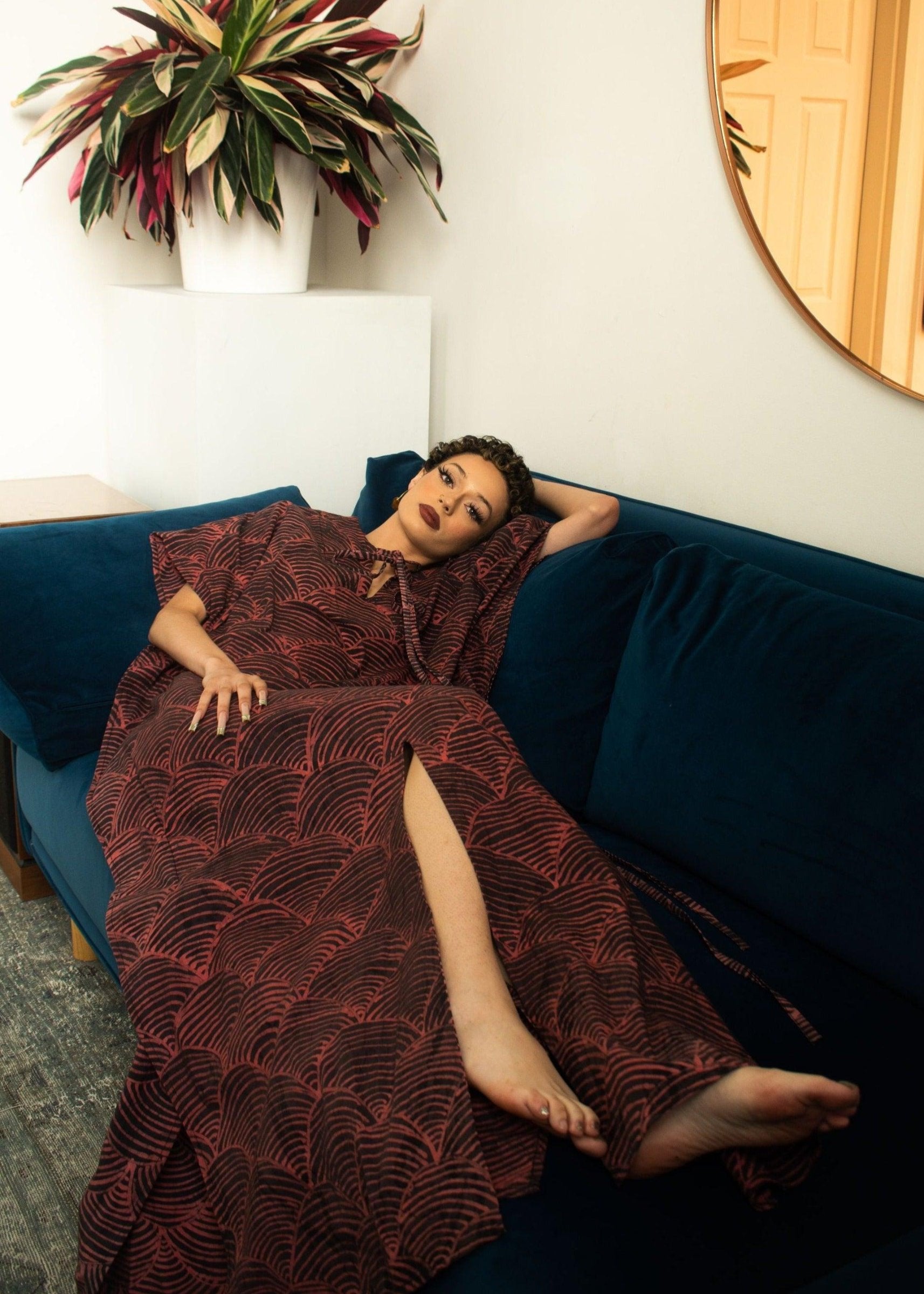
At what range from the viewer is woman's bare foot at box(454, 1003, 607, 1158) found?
986 mm

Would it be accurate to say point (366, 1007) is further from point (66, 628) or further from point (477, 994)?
point (66, 628)

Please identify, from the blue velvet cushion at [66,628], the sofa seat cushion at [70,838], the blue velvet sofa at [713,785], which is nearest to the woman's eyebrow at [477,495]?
the blue velvet sofa at [713,785]

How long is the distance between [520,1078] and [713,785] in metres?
0.52

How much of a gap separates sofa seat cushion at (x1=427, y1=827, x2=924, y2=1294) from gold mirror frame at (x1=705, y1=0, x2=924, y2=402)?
104 centimetres

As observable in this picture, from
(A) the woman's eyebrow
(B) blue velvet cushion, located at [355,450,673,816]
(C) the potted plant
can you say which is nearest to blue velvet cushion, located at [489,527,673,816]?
(B) blue velvet cushion, located at [355,450,673,816]

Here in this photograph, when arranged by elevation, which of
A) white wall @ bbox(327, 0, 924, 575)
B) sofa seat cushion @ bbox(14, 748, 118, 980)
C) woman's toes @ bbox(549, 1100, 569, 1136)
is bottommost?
sofa seat cushion @ bbox(14, 748, 118, 980)

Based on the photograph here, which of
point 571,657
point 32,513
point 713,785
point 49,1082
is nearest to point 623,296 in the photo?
point 571,657

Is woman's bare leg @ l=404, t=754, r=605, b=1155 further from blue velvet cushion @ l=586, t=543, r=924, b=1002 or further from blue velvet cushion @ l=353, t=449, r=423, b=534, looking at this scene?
blue velvet cushion @ l=353, t=449, r=423, b=534

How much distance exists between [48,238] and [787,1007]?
2.43m

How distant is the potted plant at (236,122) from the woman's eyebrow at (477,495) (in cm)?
75

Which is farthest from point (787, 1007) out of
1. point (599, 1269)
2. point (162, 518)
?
point (162, 518)

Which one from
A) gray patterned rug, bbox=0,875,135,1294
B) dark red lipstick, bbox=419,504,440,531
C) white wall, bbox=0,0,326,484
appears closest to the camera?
gray patterned rug, bbox=0,875,135,1294

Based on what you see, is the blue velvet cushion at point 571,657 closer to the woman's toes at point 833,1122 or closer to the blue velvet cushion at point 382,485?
the blue velvet cushion at point 382,485

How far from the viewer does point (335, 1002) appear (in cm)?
113
